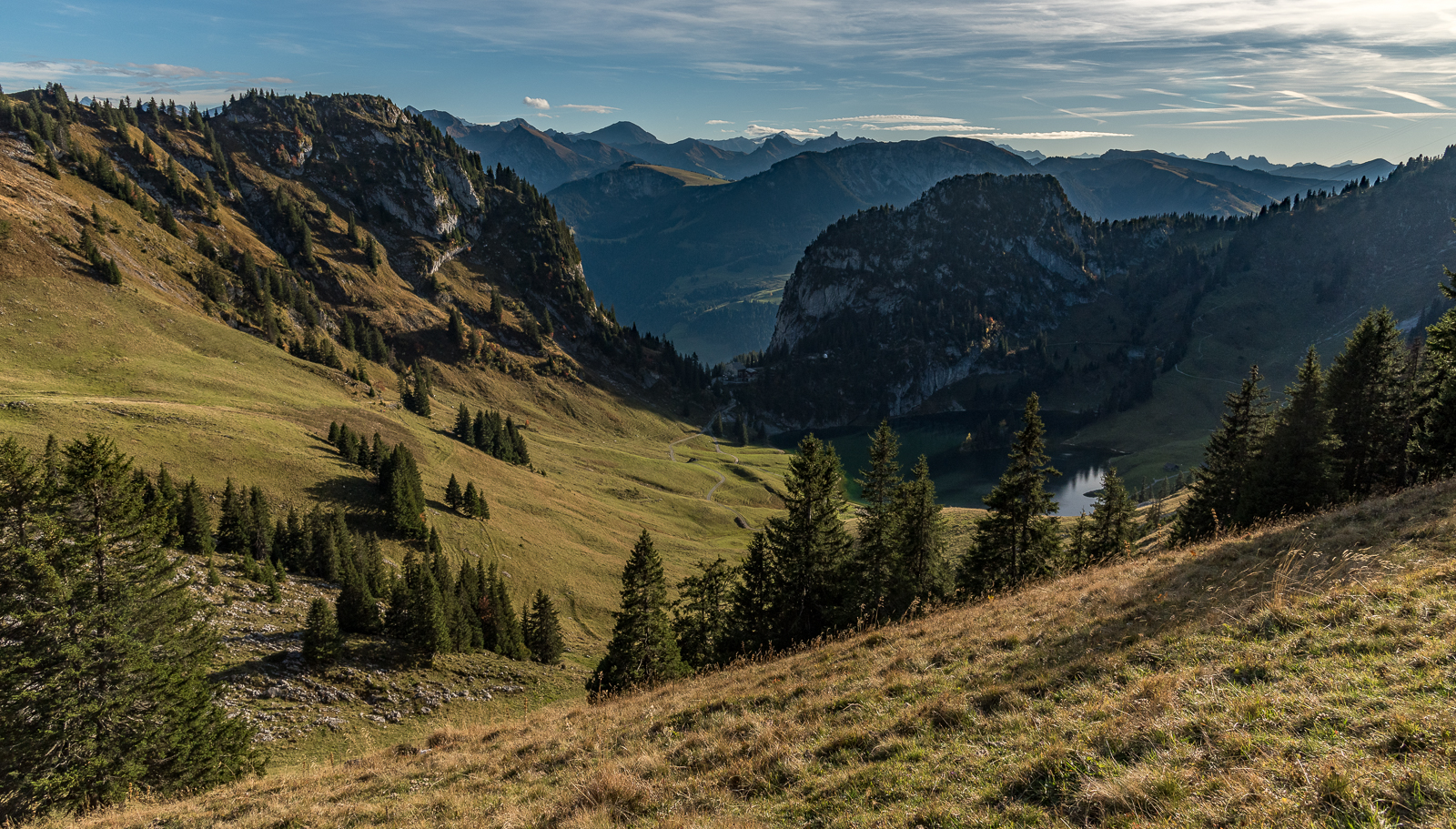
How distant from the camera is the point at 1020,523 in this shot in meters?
40.0

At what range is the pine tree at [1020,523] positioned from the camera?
38.7 metres

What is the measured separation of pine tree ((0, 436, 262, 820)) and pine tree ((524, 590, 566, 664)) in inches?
1549

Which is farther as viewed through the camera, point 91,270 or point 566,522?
point 91,270

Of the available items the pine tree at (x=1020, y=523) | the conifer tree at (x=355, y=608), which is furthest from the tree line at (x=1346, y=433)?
the conifer tree at (x=355, y=608)

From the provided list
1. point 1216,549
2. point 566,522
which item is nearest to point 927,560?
point 1216,549

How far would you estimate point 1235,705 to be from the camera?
28.6 feet

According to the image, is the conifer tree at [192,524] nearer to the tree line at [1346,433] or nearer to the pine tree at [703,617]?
the pine tree at [703,617]

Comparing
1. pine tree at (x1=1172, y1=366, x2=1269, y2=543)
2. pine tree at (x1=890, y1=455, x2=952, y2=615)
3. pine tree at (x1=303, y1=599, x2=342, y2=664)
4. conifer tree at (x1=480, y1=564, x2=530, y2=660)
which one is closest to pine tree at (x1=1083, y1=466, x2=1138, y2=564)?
pine tree at (x1=1172, y1=366, x2=1269, y2=543)

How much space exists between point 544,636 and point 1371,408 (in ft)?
230

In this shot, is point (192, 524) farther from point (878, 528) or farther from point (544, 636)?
point (878, 528)

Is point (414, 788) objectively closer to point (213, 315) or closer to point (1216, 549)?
point (1216, 549)

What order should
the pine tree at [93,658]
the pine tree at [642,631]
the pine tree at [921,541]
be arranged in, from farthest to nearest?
1. the pine tree at [921,541]
2. the pine tree at [642,631]
3. the pine tree at [93,658]

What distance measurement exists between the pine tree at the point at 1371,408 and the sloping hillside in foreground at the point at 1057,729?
33.4 m

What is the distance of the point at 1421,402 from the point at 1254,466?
33.5 feet
